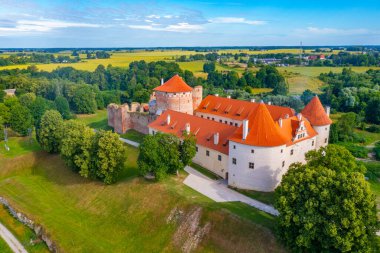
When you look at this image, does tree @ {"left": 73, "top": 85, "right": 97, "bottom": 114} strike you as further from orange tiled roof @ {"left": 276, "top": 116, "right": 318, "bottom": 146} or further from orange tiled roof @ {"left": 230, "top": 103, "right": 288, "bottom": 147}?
orange tiled roof @ {"left": 276, "top": 116, "right": 318, "bottom": 146}

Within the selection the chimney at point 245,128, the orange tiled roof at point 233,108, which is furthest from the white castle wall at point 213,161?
the orange tiled roof at point 233,108

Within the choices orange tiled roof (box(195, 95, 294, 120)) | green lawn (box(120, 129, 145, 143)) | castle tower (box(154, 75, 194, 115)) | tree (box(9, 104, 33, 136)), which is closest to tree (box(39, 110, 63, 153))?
green lawn (box(120, 129, 145, 143))

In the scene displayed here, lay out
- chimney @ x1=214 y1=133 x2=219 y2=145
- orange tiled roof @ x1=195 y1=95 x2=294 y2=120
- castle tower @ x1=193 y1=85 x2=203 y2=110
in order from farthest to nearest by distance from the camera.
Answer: castle tower @ x1=193 y1=85 x2=203 y2=110 < orange tiled roof @ x1=195 y1=95 x2=294 y2=120 < chimney @ x1=214 y1=133 x2=219 y2=145

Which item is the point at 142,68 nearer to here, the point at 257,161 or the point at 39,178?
the point at 39,178

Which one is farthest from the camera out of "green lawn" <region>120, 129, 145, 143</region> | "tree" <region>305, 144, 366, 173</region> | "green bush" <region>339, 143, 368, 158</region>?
"green lawn" <region>120, 129, 145, 143</region>

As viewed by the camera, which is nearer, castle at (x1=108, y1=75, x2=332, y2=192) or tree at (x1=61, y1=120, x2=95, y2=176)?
castle at (x1=108, y1=75, x2=332, y2=192)

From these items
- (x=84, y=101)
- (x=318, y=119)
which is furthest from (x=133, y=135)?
(x=84, y=101)

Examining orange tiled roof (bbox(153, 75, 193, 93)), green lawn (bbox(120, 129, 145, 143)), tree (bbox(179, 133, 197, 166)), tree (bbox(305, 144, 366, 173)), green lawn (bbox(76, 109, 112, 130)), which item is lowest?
green lawn (bbox(76, 109, 112, 130))
